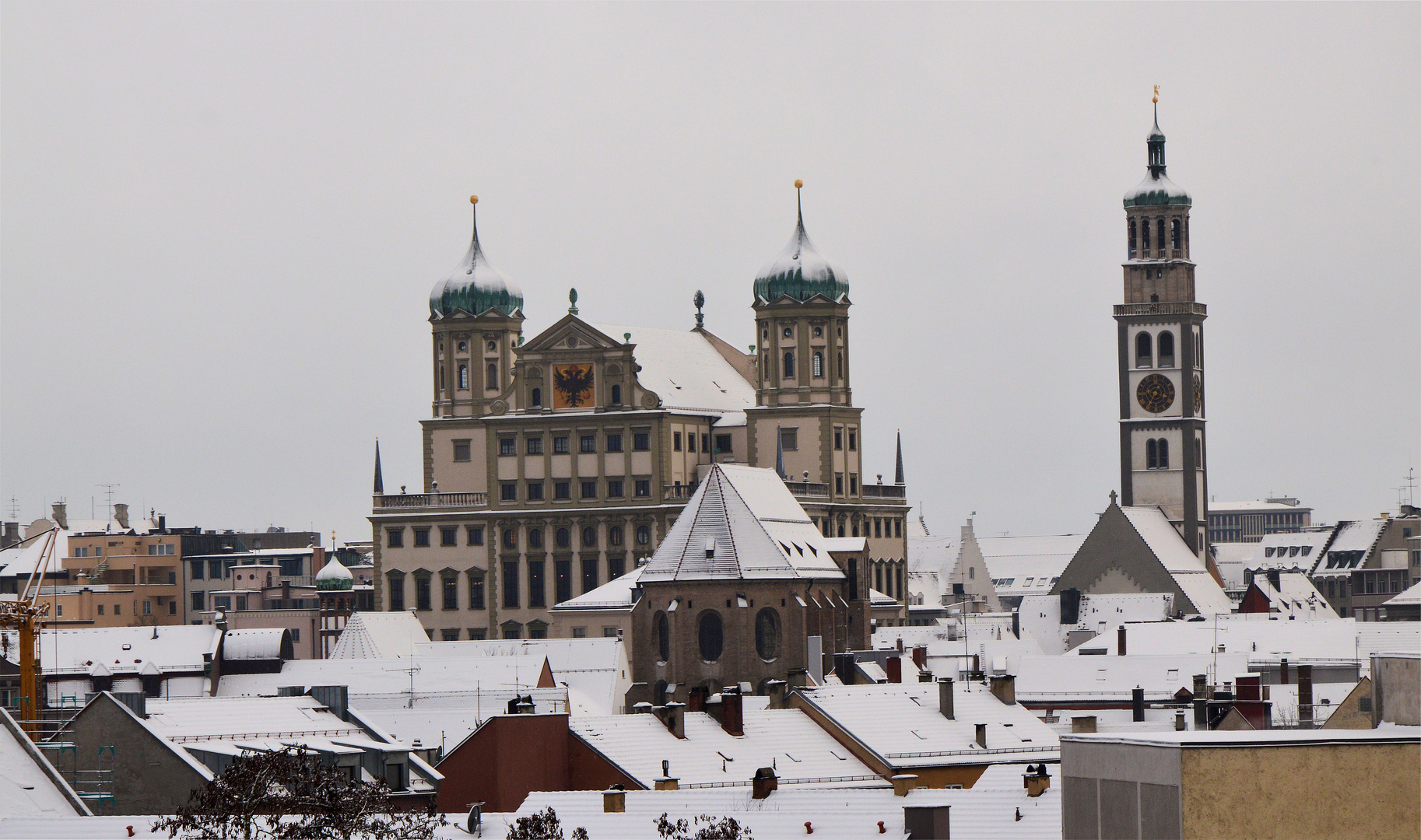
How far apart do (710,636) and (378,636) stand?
1853cm

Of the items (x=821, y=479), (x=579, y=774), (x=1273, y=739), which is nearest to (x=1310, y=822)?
(x=1273, y=739)

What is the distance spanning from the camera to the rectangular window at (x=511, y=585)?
144 metres

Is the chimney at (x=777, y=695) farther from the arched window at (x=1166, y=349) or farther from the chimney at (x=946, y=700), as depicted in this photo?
the arched window at (x=1166, y=349)

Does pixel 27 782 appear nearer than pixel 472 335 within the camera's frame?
Yes

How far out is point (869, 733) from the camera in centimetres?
8625

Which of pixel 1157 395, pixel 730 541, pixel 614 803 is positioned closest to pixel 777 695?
pixel 730 541

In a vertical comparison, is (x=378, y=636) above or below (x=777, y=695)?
above

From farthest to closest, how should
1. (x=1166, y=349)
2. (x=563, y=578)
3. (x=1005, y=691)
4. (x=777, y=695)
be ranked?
(x=1166, y=349)
(x=563, y=578)
(x=1005, y=691)
(x=777, y=695)

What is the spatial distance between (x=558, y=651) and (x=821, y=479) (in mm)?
31928

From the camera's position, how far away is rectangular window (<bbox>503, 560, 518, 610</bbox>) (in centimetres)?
14438

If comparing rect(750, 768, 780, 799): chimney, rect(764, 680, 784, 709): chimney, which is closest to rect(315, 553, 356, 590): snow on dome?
rect(764, 680, 784, 709): chimney

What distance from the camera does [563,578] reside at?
5659 inches

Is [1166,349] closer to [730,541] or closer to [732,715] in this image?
[730,541]

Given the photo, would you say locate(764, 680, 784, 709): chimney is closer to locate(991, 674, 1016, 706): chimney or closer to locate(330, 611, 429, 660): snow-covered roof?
locate(991, 674, 1016, 706): chimney
